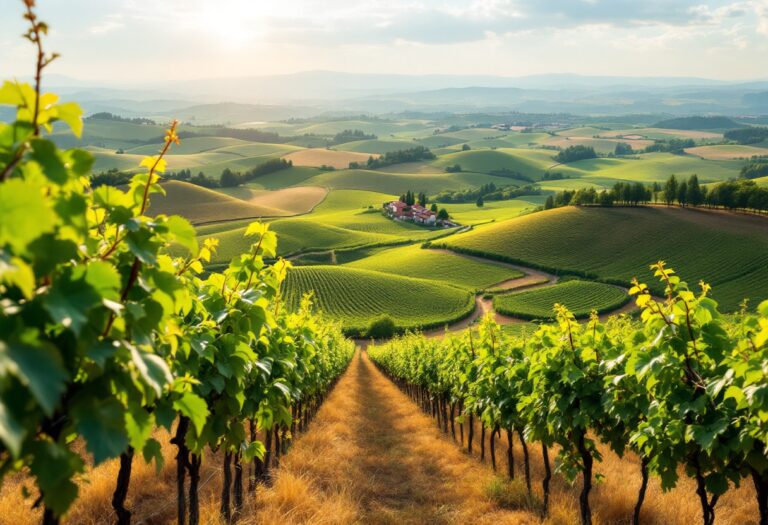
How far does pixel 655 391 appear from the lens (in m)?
6.64

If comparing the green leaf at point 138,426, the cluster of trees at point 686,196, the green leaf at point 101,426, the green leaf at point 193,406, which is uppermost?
the green leaf at point 101,426

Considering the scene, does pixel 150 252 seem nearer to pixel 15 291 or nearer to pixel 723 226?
pixel 15 291

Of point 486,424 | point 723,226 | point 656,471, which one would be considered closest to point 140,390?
point 656,471

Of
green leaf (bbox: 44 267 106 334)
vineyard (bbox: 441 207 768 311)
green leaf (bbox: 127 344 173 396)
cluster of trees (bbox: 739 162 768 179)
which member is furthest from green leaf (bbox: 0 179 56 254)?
cluster of trees (bbox: 739 162 768 179)

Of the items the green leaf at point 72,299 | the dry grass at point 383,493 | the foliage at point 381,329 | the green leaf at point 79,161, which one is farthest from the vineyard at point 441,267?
the green leaf at point 72,299

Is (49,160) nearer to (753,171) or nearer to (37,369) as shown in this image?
(37,369)

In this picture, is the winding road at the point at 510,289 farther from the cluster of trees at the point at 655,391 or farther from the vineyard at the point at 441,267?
the cluster of trees at the point at 655,391

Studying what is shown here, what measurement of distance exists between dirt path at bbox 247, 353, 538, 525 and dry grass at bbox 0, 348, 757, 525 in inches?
1.0

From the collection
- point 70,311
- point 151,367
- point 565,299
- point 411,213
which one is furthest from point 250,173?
point 70,311

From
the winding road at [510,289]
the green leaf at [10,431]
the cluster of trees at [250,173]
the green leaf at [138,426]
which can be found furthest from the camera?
the cluster of trees at [250,173]

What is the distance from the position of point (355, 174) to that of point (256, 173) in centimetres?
3505

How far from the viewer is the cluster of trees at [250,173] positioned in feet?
546

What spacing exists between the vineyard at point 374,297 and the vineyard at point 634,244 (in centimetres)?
2034

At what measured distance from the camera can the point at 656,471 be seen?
22.6 feet
